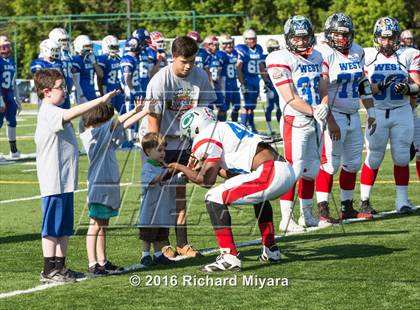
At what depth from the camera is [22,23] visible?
1882 inches

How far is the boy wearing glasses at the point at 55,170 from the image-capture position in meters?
6.79

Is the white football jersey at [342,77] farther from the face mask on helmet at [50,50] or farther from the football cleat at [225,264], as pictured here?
the face mask on helmet at [50,50]

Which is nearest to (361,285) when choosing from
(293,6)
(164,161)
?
(164,161)

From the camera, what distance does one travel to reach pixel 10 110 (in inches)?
672

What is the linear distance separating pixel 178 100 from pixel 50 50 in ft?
26.9

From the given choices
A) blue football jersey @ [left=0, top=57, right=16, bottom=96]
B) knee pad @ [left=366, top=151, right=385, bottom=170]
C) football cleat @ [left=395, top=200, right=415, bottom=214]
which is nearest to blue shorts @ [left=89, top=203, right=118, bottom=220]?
knee pad @ [left=366, top=151, right=385, bottom=170]

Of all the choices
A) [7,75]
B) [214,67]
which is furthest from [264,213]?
[214,67]

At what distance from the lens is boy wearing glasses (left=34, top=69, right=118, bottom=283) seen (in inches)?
267

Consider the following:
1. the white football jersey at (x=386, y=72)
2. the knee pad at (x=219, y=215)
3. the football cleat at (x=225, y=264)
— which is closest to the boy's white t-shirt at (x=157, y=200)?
the knee pad at (x=219, y=215)

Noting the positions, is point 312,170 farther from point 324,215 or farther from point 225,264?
point 225,264

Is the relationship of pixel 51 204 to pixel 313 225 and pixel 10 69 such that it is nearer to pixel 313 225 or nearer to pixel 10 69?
pixel 313 225

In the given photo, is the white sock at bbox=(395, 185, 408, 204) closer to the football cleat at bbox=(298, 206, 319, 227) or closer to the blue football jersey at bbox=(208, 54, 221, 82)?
the football cleat at bbox=(298, 206, 319, 227)

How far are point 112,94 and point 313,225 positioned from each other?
333cm

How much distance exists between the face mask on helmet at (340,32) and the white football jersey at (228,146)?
2.56m
